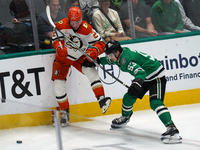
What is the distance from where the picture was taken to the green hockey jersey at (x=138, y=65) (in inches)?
113

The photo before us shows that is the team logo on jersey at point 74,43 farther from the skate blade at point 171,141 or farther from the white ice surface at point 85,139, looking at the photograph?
the skate blade at point 171,141

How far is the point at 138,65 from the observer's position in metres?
2.91

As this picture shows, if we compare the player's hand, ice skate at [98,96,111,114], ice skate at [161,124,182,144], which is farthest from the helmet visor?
ice skate at [161,124,182,144]

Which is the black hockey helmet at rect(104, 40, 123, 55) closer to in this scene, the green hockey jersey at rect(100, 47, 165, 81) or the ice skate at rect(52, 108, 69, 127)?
the green hockey jersey at rect(100, 47, 165, 81)

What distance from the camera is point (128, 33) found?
13.8ft

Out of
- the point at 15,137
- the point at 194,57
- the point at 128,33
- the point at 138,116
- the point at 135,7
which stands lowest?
the point at 138,116

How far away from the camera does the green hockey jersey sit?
113 inches

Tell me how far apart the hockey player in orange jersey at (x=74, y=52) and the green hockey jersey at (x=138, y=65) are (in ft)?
1.52

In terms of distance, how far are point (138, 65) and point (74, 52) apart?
108 centimetres

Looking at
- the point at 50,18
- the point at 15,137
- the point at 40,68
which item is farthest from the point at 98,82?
the point at 15,137

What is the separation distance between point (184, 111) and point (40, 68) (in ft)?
6.33

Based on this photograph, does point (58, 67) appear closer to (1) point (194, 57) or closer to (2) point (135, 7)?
(2) point (135, 7)

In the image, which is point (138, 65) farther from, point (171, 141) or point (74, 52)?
point (74, 52)

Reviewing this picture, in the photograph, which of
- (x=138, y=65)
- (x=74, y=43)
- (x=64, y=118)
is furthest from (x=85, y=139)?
(x=74, y=43)
